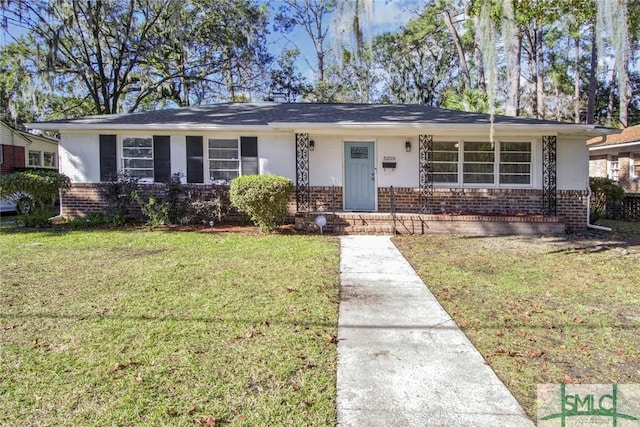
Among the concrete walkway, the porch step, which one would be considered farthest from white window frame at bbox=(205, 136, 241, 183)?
the concrete walkway

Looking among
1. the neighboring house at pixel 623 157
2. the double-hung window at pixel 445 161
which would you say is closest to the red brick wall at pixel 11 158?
the double-hung window at pixel 445 161

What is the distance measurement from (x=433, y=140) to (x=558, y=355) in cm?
825

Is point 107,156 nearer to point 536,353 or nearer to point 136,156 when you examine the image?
point 136,156

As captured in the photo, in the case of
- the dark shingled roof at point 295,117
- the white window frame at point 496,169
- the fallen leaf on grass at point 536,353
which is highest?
the dark shingled roof at point 295,117

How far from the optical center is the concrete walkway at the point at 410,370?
95.5 inches

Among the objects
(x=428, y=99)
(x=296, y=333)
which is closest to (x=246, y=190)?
(x=296, y=333)

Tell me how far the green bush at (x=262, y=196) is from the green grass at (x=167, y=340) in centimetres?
244

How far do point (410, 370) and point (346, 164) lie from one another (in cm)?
824

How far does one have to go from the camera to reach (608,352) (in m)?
3.26

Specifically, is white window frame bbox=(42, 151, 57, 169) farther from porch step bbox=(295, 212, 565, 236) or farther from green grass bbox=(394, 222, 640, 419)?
green grass bbox=(394, 222, 640, 419)

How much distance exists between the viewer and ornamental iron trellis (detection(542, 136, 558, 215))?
33.9 ft

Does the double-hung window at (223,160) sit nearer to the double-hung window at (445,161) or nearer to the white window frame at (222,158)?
the white window frame at (222,158)

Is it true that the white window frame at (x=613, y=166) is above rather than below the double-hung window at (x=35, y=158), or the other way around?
below

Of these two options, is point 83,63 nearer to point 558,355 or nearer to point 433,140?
point 433,140
